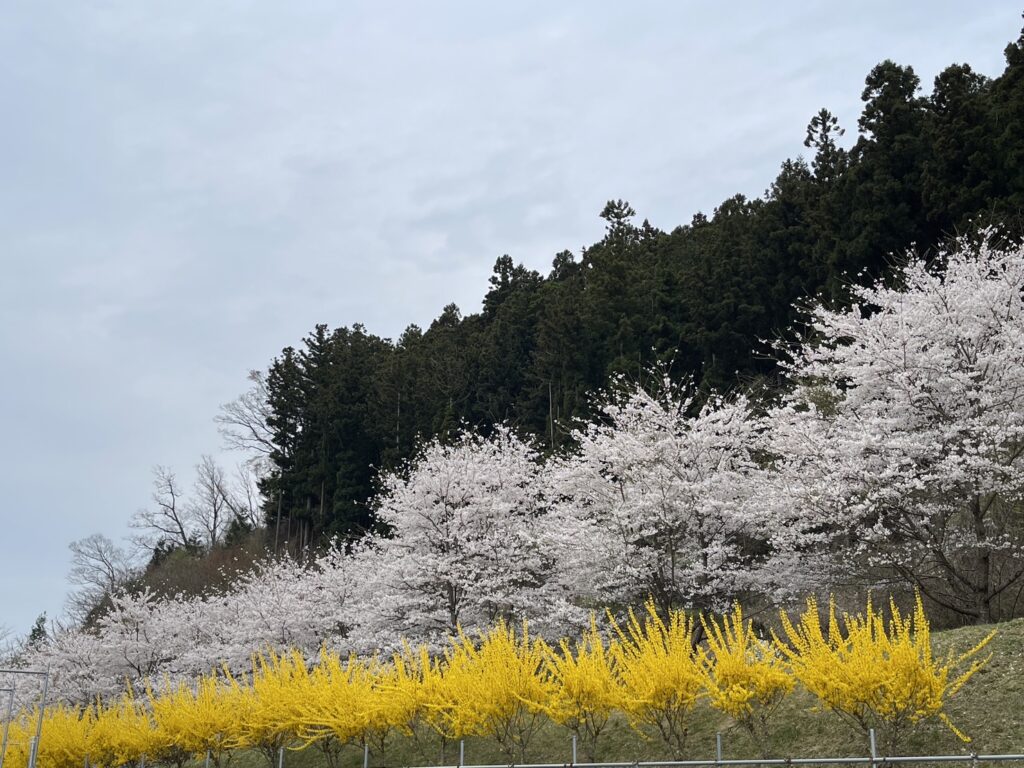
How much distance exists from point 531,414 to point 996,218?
85.7 feet

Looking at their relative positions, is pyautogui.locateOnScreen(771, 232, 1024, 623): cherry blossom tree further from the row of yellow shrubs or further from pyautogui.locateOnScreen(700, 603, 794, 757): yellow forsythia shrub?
pyautogui.locateOnScreen(700, 603, 794, 757): yellow forsythia shrub

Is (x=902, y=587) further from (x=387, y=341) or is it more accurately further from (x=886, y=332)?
(x=387, y=341)

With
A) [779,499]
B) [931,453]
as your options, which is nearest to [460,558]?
[779,499]

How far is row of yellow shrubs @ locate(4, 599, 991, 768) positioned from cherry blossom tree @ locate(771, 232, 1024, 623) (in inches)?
102

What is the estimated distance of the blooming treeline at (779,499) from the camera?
16141mm

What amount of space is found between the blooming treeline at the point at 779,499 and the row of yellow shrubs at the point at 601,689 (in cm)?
223

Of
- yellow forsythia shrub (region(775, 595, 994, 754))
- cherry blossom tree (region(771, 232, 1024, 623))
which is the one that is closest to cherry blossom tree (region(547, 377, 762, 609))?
cherry blossom tree (region(771, 232, 1024, 623))

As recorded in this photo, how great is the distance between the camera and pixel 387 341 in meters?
65.3

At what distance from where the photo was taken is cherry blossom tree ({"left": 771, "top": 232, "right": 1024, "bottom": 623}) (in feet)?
51.7

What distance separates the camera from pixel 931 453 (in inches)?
625

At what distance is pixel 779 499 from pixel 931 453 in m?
2.90

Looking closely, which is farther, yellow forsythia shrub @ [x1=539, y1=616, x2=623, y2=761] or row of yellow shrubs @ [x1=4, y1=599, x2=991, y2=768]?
yellow forsythia shrub @ [x1=539, y1=616, x2=623, y2=761]

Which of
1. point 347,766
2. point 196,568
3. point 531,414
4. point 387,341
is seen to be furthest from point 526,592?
point 387,341

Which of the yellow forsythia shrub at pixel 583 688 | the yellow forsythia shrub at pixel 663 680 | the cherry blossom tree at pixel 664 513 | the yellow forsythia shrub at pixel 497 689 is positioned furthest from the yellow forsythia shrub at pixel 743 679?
the cherry blossom tree at pixel 664 513
